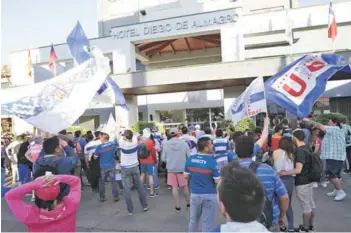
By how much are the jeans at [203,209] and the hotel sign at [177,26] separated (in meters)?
18.4

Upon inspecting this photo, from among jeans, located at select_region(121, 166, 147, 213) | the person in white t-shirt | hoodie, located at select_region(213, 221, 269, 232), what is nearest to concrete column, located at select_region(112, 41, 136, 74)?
the person in white t-shirt

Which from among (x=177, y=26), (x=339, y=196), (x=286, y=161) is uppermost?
(x=177, y=26)

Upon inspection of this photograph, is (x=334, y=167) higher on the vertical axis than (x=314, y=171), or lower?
lower

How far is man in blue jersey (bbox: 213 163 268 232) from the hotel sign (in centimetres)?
2082

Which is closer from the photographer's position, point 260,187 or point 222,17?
point 260,187

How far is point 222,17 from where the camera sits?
2158cm

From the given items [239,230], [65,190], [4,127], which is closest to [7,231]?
[65,190]

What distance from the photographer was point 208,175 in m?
4.87

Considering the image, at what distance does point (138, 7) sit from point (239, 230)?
28500 mm

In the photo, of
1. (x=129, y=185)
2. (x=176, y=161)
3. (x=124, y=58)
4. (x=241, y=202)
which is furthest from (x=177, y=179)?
(x=124, y=58)

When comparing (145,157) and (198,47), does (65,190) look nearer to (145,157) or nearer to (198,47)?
(145,157)

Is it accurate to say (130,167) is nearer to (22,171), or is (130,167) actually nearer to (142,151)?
(142,151)

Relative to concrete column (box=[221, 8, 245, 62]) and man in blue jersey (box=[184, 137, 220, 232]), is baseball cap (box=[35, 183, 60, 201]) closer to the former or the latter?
man in blue jersey (box=[184, 137, 220, 232])

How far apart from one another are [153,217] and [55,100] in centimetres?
305
